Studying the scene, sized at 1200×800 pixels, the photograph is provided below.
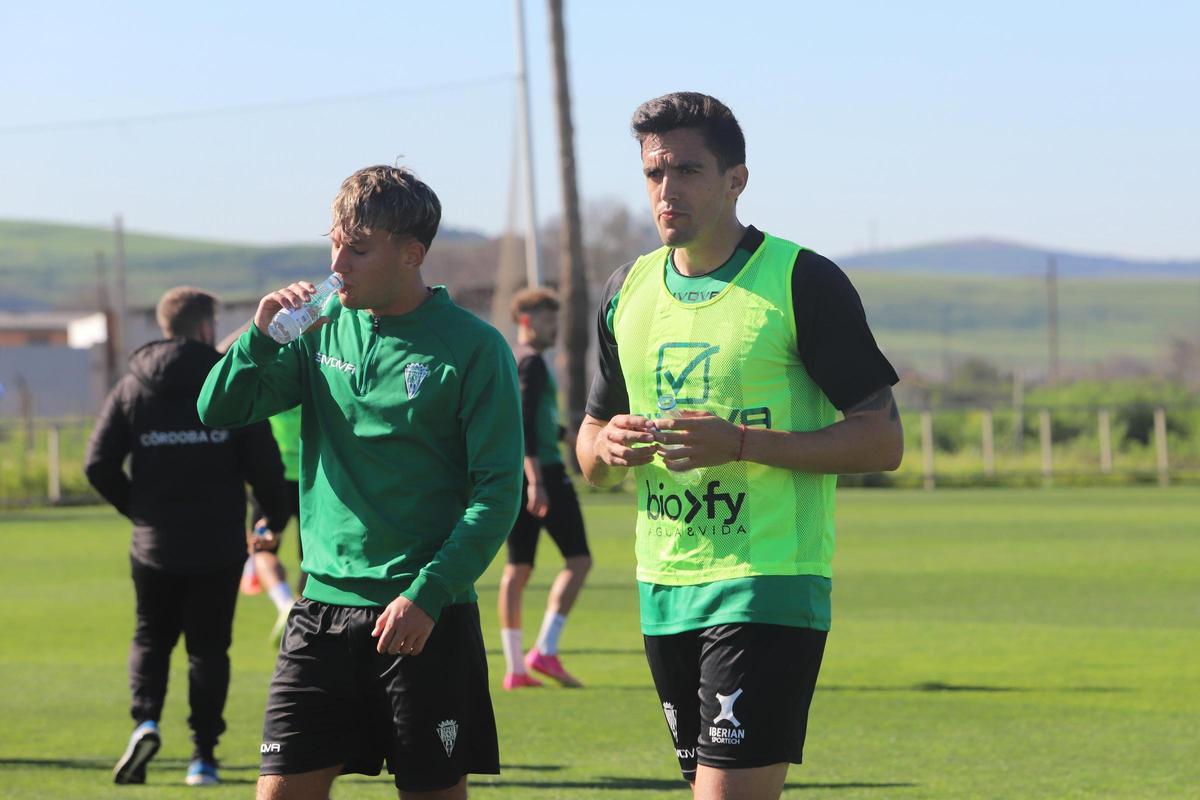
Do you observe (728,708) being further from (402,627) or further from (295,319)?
(295,319)

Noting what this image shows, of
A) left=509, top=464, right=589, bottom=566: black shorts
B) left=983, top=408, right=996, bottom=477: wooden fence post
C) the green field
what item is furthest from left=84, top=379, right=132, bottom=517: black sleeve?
left=983, top=408, right=996, bottom=477: wooden fence post

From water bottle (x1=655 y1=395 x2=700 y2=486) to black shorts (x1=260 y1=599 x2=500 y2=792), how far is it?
696mm

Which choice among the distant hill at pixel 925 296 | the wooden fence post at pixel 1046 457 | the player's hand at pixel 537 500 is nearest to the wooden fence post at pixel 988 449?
the wooden fence post at pixel 1046 457

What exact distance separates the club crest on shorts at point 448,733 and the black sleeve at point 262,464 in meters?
3.82

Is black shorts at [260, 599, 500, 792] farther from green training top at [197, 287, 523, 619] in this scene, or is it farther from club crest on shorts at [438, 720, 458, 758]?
green training top at [197, 287, 523, 619]

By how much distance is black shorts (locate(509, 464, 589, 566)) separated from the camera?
11.0 m

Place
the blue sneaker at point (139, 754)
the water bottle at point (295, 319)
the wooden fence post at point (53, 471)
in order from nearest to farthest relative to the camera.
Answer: the water bottle at point (295, 319) → the blue sneaker at point (139, 754) → the wooden fence post at point (53, 471)

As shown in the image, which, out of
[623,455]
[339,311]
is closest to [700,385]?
[623,455]

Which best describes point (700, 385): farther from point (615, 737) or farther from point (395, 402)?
point (615, 737)

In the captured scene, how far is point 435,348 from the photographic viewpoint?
16.0 feet

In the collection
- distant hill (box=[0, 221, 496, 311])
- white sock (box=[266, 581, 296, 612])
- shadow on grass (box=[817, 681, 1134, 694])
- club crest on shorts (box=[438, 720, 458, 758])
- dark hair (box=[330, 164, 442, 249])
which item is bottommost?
shadow on grass (box=[817, 681, 1134, 694])

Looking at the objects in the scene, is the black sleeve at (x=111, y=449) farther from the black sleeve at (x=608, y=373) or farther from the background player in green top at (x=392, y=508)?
the black sleeve at (x=608, y=373)

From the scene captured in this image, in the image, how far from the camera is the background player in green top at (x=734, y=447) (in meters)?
4.62

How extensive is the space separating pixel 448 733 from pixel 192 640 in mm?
3752
